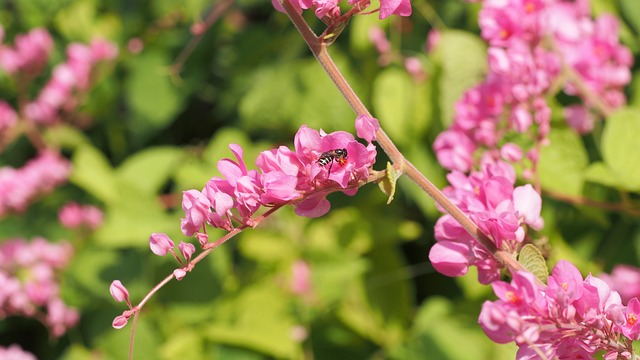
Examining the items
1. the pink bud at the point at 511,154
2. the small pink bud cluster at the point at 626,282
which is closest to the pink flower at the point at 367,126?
the pink bud at the point at 511,154

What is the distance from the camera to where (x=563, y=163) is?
934mm

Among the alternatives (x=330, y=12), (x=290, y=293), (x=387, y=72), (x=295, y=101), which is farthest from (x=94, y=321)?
(x=330, y=12)

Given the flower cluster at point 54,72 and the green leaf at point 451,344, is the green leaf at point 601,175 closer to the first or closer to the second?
the green leaf at point 451,344

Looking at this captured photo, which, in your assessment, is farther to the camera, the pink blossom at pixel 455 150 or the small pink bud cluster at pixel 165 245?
the pink blossom at pixel 455 150

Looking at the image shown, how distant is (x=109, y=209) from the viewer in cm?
139

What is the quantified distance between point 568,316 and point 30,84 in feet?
4.75

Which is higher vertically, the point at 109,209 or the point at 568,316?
the point at 568,316

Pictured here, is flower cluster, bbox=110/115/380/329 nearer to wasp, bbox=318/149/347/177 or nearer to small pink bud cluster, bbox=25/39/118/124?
wasp, bbox=318/149/347/177

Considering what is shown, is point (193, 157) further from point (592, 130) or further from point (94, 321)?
point (592, 130)

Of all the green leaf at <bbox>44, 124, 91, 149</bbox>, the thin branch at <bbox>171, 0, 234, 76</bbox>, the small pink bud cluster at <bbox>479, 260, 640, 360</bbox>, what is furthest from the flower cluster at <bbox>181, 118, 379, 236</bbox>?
the green leaf at <bbox>44, 124, 91, 149</bbox>

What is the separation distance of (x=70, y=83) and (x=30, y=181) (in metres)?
0.21

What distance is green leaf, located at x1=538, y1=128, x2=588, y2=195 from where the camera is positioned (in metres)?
0.92

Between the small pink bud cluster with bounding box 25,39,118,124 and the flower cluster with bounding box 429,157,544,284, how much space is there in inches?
43.8

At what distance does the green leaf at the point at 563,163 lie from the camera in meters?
0.92
